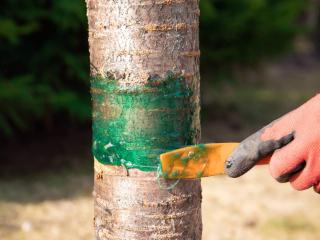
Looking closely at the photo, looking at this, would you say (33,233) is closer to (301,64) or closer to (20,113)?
(20,113)

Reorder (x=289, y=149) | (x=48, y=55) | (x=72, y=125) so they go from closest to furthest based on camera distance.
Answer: (x=289, y=149) < (x=48, y=55) < (x=72, y=125)

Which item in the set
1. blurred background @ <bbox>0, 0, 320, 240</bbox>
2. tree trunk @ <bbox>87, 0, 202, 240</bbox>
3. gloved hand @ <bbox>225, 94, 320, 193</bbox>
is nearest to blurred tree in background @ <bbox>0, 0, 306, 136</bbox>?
blurred background @ <bbox>0, 0, 320, 240</bbox>

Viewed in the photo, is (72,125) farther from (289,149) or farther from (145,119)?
(289,149)

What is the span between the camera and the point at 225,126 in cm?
805

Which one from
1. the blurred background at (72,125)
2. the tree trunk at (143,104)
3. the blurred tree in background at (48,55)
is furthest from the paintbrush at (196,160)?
the blurred tree in background at (48,55)

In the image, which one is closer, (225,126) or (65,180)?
(65,180)

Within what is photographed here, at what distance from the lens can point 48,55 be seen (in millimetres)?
5551

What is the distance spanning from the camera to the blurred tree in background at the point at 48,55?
5215 mm

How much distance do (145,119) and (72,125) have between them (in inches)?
196

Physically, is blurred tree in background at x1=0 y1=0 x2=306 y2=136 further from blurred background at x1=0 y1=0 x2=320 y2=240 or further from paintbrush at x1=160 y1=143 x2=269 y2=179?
paintbrush at x1=160 y1=143 x2=269 y2=179

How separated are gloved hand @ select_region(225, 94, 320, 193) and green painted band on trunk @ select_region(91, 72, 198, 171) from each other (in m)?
0.23

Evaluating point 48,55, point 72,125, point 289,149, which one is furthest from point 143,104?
point 72,125

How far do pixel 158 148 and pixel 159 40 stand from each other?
0.36m

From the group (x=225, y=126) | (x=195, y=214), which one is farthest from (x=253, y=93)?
(x=195, y=214)
